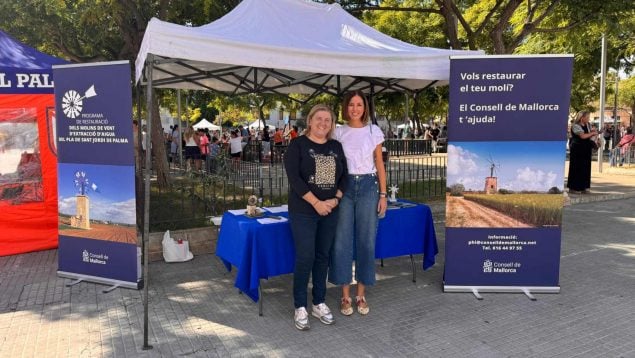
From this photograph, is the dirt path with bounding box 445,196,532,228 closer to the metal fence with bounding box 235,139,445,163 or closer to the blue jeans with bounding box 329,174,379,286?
the blue jeans with bounding box 329,174,379,286

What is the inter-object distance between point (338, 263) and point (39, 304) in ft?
9.81

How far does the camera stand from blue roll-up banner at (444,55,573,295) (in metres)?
4.68

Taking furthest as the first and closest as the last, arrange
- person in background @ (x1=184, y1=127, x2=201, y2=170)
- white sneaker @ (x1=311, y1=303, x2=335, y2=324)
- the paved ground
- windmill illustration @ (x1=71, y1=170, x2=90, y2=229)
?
1. person in background @ (x1=184, y1=127, x2=201, y2=170)
2. windmill illustration @ (x1=71, y1=170, x2=90, y2=229)
3. white sneaker @ (x1=311, y1=303, x2=335, y2=324)
4. the paved ground

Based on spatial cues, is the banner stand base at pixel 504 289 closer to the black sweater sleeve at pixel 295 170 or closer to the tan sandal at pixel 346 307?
the tan sandal at pixel 346 307

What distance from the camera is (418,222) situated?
537 cm

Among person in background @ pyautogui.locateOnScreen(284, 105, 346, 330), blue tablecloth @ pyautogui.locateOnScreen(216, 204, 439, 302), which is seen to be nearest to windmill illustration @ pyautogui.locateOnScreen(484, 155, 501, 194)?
blue tablecloth @ pyautogui.locateOnScreen(216, 204, 439, 302)

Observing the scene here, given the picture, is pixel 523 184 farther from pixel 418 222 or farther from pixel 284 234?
pixel 284 234

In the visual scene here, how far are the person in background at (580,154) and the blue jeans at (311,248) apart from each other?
8.54 meters

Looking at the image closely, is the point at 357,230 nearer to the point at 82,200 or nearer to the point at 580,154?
the point at 82,200

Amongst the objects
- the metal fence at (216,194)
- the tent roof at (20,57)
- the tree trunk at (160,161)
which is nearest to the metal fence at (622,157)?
the metal fence at (216,194)

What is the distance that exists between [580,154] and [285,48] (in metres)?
8.79

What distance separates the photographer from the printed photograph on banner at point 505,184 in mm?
4777

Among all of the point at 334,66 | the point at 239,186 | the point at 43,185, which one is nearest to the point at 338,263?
the point at 334,66

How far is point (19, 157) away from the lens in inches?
263
